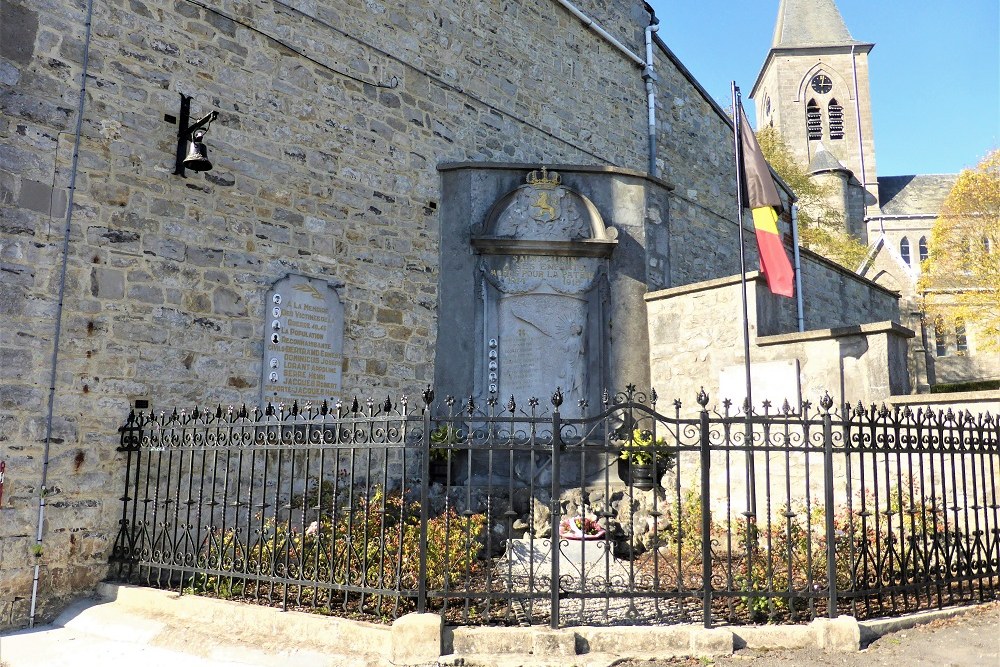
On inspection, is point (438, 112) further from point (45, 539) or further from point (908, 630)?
point (908, 630)

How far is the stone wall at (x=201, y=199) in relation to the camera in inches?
237

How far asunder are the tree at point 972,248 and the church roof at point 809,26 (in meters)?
31.2

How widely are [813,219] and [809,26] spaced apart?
86.9ft

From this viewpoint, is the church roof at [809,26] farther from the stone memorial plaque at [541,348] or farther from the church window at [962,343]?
the stone memorial plaque at [541,348]

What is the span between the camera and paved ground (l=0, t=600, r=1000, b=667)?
4.38 meters

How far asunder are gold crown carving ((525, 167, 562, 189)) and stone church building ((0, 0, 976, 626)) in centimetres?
7

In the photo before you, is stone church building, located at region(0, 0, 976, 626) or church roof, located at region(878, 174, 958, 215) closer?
stone church building, located at region(0, 0, 976, 626)

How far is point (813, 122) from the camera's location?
50.7 m

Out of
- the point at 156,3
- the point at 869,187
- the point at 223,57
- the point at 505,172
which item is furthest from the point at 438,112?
the point at 869,187

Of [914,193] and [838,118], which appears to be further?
[838,118]

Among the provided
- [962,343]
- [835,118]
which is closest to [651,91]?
[962,343]

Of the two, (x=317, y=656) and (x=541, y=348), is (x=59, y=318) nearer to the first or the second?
(x=317, y=656)

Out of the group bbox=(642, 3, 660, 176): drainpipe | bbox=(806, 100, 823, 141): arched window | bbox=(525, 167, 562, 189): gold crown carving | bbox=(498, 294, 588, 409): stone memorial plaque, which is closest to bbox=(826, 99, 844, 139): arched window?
bbox=(806, 100, 823, 141): arched window

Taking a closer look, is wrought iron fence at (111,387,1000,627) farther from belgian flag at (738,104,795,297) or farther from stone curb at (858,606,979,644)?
belgian flag at (738,104,795,297)
